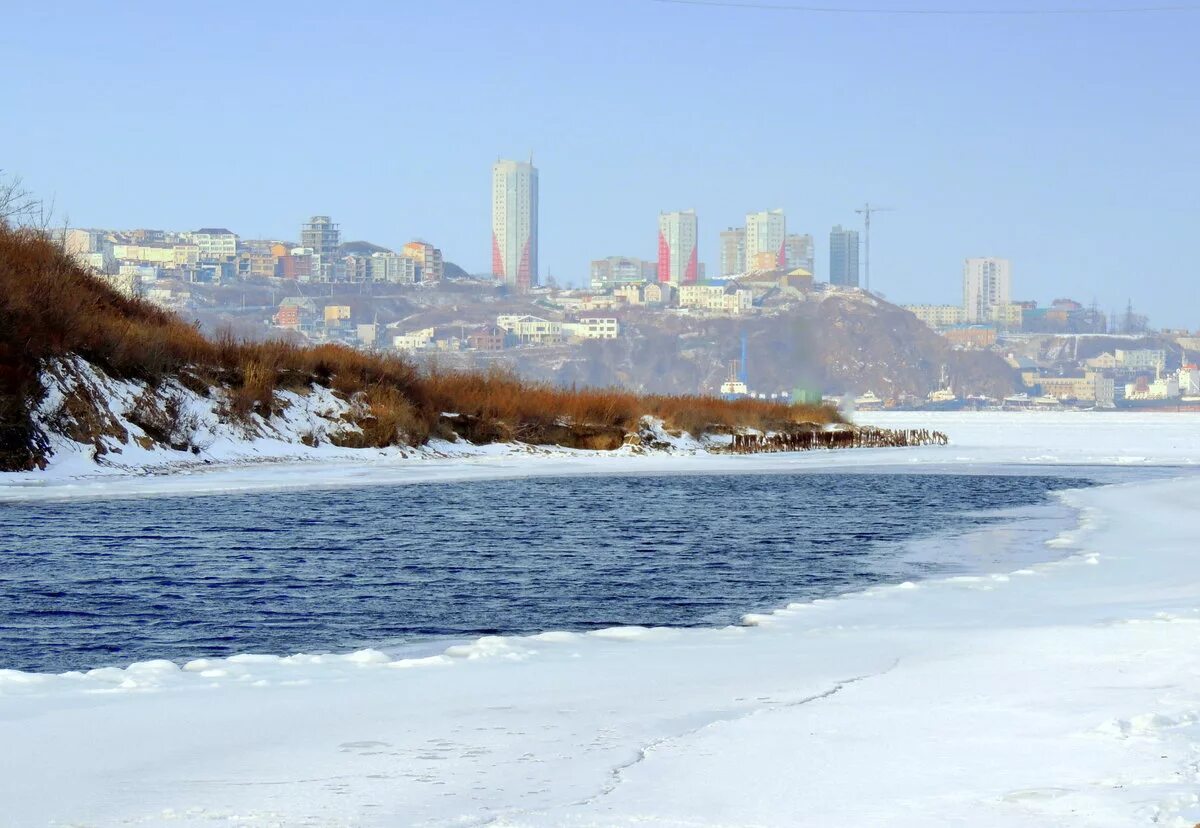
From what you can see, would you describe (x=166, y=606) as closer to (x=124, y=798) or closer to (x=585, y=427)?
(x=124, y=798)

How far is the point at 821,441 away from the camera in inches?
1647

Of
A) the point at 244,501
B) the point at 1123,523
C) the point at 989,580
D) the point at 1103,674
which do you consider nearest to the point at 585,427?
the point at 244,501

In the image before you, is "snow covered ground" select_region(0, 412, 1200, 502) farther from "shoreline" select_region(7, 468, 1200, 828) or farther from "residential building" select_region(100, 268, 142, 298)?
"shoreline" select_region(7, 468, 1200, 828)

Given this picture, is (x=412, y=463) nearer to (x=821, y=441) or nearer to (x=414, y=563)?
(x=414, y=563)

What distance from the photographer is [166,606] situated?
30.9ft

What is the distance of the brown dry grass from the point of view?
22.5m

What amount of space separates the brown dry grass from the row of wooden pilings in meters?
1.80

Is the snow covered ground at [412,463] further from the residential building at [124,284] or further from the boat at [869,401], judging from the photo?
→ the boat at [869,401]

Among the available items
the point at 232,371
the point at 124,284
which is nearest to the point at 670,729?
the point at 232,371

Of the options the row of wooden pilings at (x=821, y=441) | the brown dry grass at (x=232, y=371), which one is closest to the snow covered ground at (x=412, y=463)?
the brown dry grass at (x=232, y=371)

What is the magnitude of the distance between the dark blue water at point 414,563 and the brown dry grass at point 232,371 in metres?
6.22

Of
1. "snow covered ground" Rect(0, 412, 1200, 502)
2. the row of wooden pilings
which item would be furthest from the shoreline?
the row of wooden pilings

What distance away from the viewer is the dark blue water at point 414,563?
28.5 ft

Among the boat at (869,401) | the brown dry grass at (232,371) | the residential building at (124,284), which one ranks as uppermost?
the residential building at (124,284)
